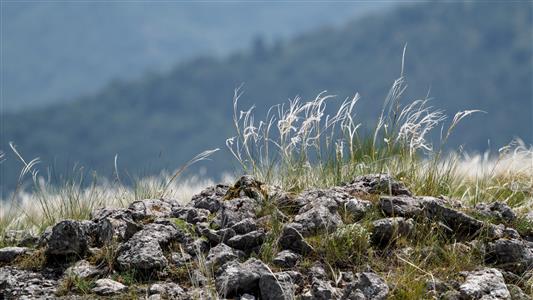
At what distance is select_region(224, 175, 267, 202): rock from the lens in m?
7.15

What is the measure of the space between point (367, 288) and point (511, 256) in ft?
4.20

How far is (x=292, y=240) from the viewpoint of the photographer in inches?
253

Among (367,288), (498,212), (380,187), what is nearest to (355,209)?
(380,187)

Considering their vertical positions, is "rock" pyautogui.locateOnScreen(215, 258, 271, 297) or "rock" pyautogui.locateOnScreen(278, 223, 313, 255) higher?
"rock" pyautogui.locateOnScreen(278, 223, 313, 255)

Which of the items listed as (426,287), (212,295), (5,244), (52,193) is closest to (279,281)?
(212,295)

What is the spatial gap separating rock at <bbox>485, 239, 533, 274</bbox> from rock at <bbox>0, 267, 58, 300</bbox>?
3058 millimetres

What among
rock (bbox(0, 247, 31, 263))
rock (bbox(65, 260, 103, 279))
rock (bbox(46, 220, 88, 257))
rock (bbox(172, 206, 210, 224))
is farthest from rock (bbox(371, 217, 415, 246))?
rock (bbox(0, 247, 31, 263))

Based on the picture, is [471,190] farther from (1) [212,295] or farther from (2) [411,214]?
(1) [212,295]

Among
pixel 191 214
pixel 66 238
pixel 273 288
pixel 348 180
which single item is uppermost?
pixel 66 238

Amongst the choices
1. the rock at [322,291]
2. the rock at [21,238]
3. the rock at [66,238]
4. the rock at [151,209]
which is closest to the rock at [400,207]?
the rock at [322,291]

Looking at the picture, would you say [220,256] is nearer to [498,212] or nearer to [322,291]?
[322,291]

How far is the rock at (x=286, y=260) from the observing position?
6223mm

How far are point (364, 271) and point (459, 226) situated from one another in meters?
1.01

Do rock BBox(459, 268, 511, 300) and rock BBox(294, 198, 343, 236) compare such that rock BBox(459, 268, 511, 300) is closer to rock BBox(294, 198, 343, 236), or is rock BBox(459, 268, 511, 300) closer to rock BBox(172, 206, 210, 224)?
rock BBox(294, 198, 343, 236)
